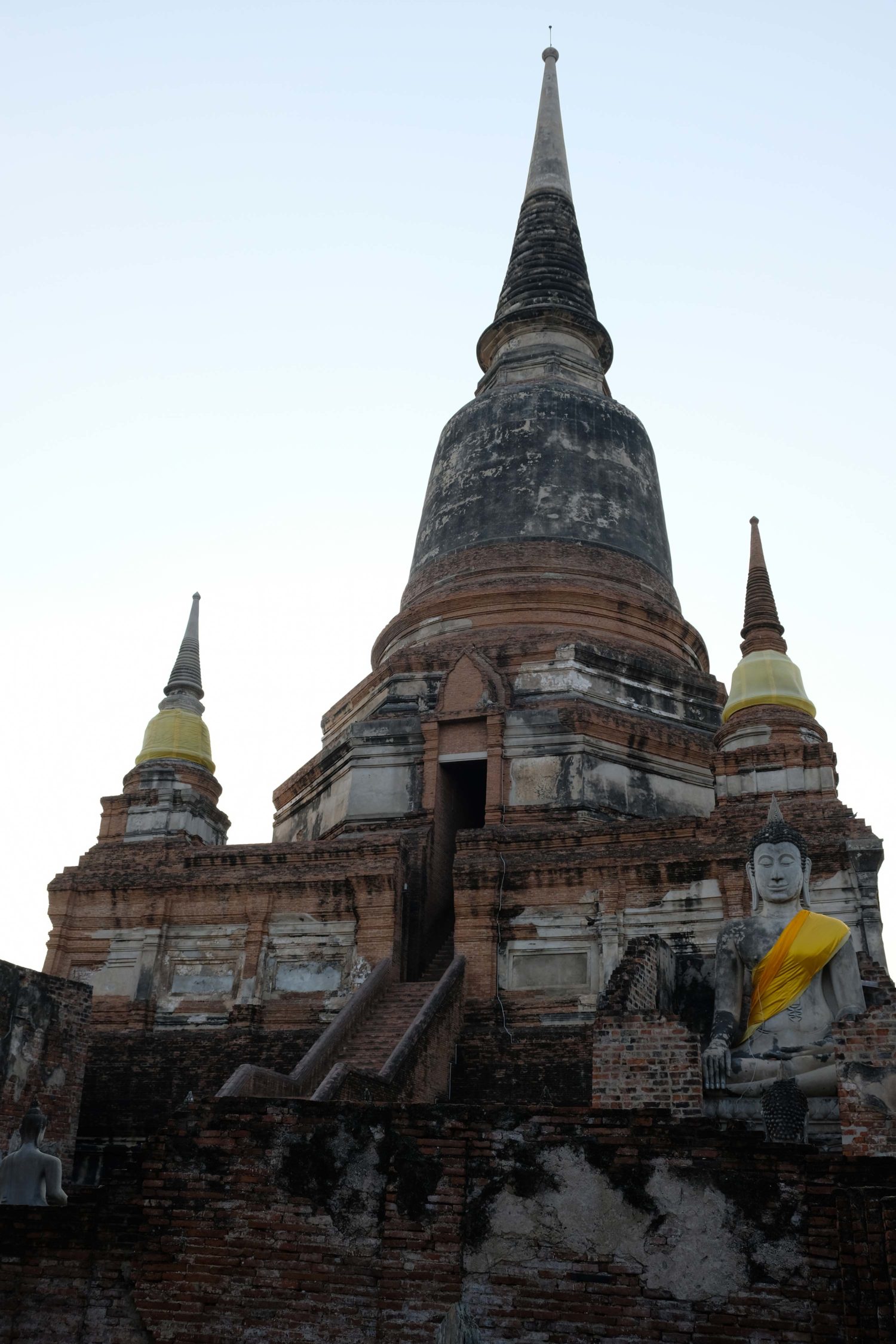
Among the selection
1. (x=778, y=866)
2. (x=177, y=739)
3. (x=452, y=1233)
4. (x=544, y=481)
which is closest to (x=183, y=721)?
(x=177, y=739)

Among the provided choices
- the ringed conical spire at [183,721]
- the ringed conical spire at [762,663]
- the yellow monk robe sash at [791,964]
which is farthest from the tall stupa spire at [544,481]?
the yellow monk robe sash at [791,964]

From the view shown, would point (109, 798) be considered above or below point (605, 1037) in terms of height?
above

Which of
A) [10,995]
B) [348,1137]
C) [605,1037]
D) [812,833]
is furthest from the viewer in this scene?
[812,833]

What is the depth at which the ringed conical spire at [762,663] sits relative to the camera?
18.1 meters

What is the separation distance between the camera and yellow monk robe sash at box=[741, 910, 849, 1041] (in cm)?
1048

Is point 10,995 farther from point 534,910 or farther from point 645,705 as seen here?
Answer: point 645,705

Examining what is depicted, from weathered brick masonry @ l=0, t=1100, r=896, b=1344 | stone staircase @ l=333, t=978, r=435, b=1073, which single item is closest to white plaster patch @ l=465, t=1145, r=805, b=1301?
weathered brick masonry @ l=0, t=1100, r=896, b=1344

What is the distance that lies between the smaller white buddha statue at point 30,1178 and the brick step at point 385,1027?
11.7ft

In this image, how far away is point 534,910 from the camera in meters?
→ 15.6

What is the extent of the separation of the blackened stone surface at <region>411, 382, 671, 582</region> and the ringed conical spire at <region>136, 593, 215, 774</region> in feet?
13.1

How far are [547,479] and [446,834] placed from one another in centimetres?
682

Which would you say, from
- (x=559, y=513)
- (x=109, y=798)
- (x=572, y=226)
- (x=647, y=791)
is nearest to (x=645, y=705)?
(x=647, y=791)

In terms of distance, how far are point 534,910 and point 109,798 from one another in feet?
26.0

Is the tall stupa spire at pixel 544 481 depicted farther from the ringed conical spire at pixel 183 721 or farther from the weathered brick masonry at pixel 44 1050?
the weathered brick masonry at pixel 44 1050
